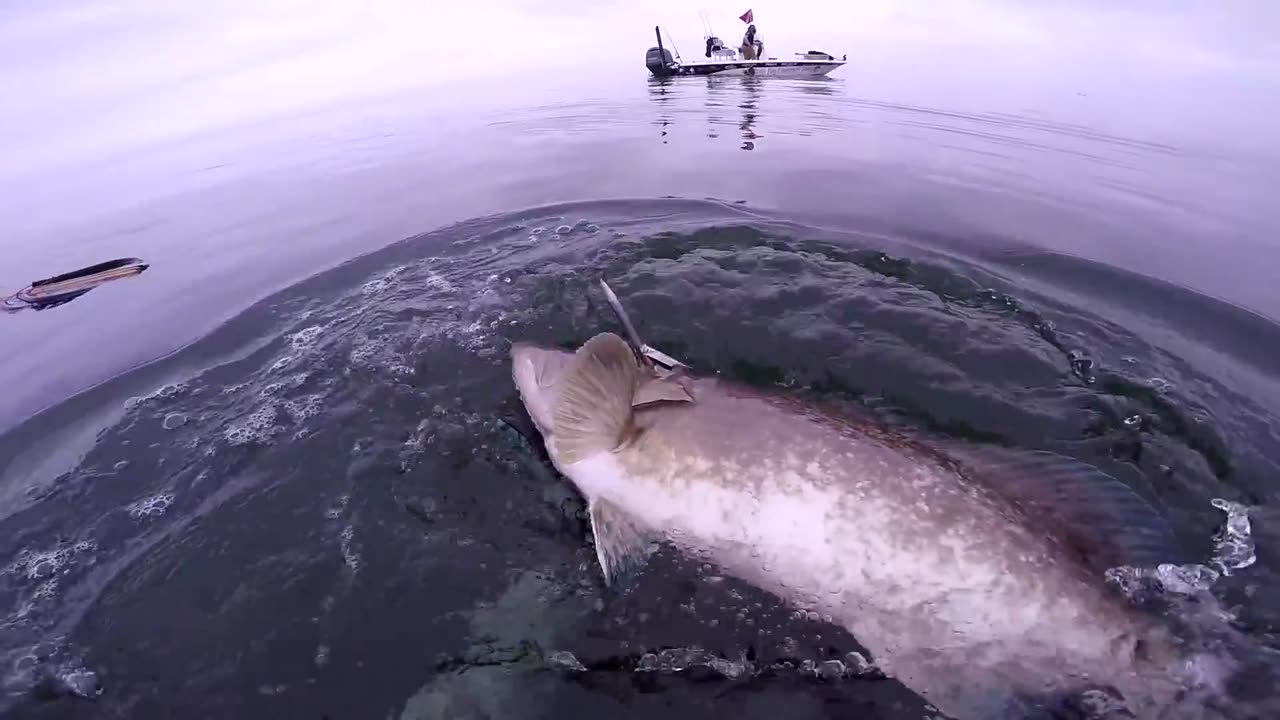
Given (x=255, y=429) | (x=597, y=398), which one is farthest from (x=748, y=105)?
(x=255, y=429)

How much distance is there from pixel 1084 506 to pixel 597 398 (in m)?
2.72

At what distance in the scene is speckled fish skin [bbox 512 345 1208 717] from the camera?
114 inches

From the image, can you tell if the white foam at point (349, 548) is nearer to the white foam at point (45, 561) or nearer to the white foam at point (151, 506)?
the white foam at point (151, 506)

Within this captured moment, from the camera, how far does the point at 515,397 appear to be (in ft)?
16.5

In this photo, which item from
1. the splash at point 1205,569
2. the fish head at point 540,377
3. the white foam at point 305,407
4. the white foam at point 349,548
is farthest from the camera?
the white foam at point 305,407

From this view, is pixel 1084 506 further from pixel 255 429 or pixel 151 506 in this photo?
pixel 151 506

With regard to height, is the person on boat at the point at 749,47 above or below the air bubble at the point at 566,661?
above

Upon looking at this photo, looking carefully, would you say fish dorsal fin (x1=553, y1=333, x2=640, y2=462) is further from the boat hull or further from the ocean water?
the boat hull

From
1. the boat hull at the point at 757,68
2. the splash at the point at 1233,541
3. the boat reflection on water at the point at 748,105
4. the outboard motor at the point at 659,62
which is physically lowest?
the splash at the point at 1233,541

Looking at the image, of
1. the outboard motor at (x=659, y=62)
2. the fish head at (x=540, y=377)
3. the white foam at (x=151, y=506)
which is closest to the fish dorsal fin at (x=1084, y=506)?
the fish head at (x=540, y=377)

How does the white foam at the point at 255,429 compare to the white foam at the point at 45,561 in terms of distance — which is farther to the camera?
the white foam at the point at 255,429

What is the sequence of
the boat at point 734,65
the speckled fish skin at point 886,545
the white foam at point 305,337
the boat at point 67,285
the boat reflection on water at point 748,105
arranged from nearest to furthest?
the speckled fish skin at point 886,545 < the white foam at point 305,337 < the boat at point 67,285 < the boat reflection on water at point 748,105 < the boat at point 734,65

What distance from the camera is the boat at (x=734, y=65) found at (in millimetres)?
27828

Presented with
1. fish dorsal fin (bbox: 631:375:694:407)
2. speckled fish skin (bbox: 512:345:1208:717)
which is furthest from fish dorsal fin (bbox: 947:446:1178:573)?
fish dorsal fin (bbox: 631:375:694:407)
